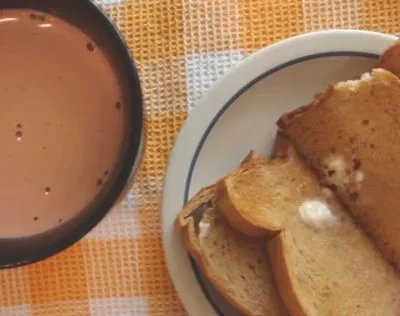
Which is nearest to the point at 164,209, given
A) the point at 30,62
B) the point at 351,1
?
the point at 30,62

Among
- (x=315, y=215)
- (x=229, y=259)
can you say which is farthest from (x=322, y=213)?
(x=229, y=259)

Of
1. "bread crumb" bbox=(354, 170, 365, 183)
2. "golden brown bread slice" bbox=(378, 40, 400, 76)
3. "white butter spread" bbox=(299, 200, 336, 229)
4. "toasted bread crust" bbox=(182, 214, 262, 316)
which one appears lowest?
"toasted bread crust" bbox=(182, 214, 262, 316)

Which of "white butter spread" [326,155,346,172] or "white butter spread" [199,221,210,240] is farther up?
"white butter spread" [326,155,346,172]

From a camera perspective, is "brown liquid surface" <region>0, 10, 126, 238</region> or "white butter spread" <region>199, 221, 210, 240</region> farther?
"white butter spread" <region>199, 221, 210, 240</region>

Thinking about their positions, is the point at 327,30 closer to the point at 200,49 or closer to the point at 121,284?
the point at 200,49

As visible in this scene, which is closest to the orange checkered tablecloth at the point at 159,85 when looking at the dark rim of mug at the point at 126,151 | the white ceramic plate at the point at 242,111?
the white ceramic plate at the point at 242,111

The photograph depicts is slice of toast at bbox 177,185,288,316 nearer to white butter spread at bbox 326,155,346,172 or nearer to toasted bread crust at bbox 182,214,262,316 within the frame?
toasted bread crust at bbox 182,214,262,316

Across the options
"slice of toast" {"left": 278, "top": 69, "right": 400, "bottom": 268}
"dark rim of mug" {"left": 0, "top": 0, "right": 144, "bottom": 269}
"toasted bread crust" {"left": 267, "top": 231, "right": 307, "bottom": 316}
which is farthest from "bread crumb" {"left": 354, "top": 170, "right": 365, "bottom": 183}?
"dark rim of mug" {"left": 0, "top": 0, "right": 144, "bottom": 269}
